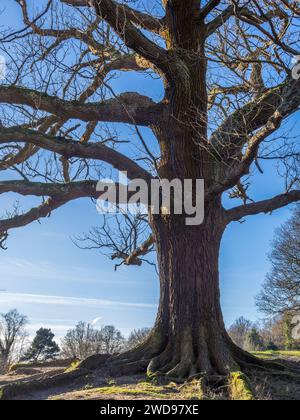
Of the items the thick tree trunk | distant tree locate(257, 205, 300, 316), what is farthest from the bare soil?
distant tree locate(257, 205, 300, 316)

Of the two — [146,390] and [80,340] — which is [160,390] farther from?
[80,340]

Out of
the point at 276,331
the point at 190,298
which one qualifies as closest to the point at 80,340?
the point at 276,331

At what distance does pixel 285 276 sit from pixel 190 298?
20.6 meters

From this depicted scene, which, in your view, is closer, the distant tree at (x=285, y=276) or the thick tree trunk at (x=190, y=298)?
the thick tree trunk at (x=190, y=298)

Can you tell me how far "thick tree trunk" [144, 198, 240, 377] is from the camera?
241 inches

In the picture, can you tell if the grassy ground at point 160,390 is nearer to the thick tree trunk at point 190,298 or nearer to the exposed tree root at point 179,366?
the exposed tree root at point 179,366

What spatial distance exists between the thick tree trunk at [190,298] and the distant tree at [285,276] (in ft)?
64.0

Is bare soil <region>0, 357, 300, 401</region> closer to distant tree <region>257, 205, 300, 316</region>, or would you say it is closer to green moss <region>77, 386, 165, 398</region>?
green moss <region>77, 386, 165, 398</region>

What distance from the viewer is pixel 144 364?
6.20 meters

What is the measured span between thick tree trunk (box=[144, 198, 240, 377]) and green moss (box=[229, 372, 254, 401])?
0.93 metres

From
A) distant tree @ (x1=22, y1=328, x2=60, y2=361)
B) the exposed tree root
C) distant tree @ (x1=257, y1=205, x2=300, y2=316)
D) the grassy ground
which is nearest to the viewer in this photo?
the grassy ground

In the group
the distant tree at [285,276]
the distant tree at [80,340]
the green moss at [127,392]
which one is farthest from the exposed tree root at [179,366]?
the distant tree at [80,340]

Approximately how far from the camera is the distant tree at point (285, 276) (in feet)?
Answer: 81.1
